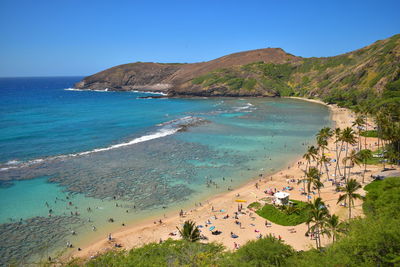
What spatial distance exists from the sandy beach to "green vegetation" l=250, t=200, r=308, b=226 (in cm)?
64

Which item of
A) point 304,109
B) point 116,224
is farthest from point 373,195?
point 304,109

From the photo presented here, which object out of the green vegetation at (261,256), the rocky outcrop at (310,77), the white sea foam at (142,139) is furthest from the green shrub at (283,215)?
the rocky outcrop at (310,77)

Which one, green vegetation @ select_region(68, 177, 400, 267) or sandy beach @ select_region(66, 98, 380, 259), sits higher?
green vegetation @ select_region(68, 177, 400, 267)

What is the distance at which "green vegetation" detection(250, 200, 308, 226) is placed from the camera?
31.6 meters

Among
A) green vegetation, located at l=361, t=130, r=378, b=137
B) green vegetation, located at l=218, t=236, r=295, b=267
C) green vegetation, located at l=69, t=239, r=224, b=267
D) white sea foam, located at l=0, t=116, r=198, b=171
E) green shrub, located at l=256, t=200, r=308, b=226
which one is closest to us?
green vegetation, located at l=69, t=239, r=224, b=267

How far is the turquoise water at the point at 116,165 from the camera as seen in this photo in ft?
111

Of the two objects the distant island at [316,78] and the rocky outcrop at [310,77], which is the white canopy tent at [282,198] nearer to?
the distant island at [316,78]

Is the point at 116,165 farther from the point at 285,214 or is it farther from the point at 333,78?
the point at 333,78

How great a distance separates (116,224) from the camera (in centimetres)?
3303

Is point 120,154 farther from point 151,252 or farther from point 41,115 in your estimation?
point 41,115

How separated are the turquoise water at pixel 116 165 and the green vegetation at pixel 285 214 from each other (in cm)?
934

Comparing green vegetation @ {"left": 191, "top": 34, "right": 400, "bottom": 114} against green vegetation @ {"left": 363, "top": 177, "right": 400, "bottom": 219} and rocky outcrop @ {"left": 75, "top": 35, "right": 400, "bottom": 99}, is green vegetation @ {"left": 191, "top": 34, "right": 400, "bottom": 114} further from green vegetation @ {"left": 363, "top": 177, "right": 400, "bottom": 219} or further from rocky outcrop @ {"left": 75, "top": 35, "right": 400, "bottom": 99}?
green vegetation @ {"left": 363, "top": 177, "right": 400, "bottom": 219}

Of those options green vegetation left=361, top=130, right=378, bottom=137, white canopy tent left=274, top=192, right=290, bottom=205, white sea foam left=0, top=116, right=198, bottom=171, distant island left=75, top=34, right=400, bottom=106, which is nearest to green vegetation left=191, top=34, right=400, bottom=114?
distant island left=75, top=34, right=400, bottom=106

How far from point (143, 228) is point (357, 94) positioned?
370 ft
